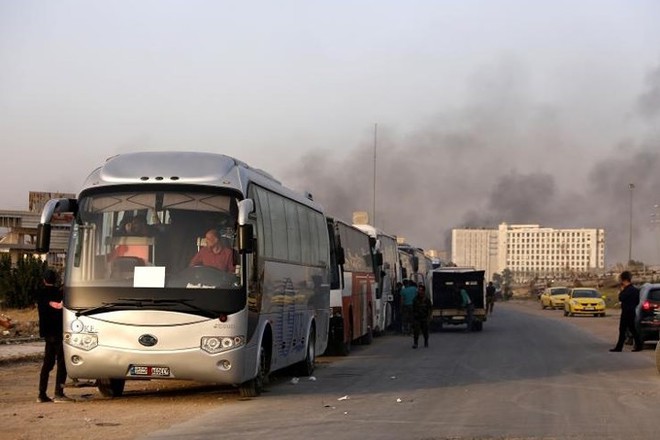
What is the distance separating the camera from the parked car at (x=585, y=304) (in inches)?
2140

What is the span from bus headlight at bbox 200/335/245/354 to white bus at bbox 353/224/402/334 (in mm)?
18093

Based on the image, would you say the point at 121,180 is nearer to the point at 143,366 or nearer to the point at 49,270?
the point at 49,270

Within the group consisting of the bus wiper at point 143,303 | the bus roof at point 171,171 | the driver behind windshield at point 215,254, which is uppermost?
the bus roof at point 171,171

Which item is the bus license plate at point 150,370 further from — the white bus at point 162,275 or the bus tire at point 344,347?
the bus tire at point 344,347

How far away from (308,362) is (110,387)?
4825mm

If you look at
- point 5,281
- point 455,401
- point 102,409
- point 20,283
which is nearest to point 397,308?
point 20,283

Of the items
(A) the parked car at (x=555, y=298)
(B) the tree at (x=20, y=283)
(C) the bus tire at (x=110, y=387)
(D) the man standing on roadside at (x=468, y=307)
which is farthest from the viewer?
(A) the parked car at (x=555, y=298)

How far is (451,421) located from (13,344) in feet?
56.9

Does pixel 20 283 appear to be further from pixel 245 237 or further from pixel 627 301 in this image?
pixel 245 237

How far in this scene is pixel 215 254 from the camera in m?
14.1

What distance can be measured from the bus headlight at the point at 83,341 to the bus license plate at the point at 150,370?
2.04 feet

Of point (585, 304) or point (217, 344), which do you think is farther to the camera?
point (585, 304)

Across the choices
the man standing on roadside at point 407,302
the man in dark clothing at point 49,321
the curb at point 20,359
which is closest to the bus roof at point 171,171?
the man in dark clothing at point 49,321

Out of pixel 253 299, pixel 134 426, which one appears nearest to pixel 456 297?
pixel 253 299
